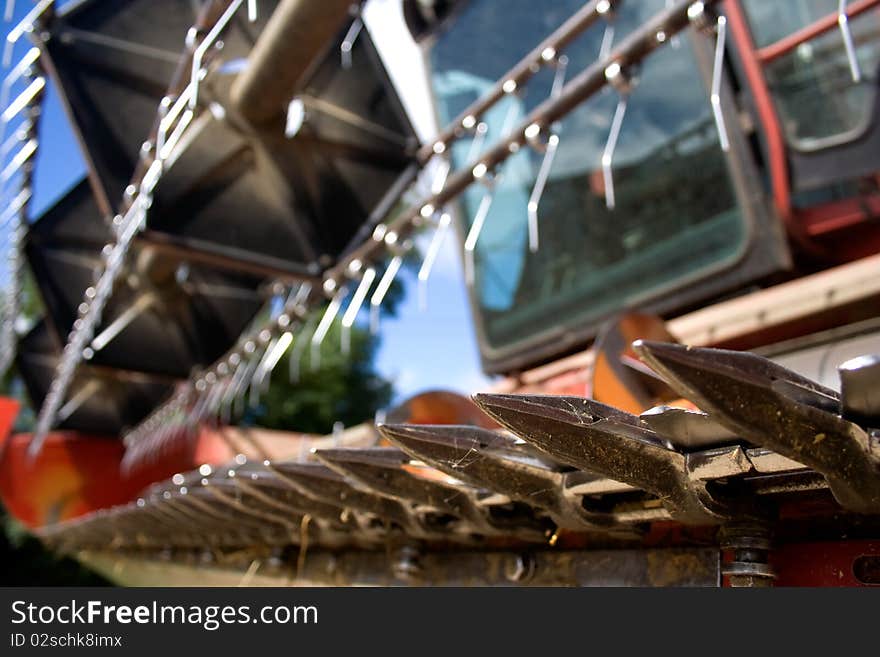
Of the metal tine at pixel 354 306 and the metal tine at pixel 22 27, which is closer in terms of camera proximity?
the metal tine at pixel 22 27

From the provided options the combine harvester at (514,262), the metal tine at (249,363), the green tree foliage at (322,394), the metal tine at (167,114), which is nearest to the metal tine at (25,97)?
the combine harvester at (514,262)

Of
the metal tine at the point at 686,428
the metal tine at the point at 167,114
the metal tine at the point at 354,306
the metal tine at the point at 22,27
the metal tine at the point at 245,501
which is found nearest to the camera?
the metal tine at the point at 686,428

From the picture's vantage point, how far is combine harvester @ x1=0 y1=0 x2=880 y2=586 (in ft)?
2.92

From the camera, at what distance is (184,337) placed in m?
4.15

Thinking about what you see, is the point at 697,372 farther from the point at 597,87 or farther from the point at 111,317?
the point at 111,317

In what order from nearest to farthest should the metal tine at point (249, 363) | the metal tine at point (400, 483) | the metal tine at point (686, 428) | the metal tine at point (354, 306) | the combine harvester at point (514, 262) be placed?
the metal tine at point (686, 428) → the combine harvester at point (514, 262) → the metal tine at point (400, 483) → the metal tine at point (354, 306) → the metal tine at point (249, 363)

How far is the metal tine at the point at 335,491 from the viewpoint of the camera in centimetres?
132

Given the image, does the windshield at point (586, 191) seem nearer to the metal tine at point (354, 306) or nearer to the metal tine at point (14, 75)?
the metal tine at point (354, 306)

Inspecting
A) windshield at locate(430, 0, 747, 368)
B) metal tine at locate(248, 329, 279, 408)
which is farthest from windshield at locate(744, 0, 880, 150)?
metal tine at locate(248, 329, 279, 408)

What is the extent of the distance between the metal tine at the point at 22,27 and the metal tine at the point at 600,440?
2.28 metres

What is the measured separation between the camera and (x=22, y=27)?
2438 mm

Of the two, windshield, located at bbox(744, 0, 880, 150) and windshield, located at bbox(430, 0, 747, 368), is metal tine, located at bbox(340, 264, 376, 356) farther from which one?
windshield, located at bbox(744, 0, 880, 150)

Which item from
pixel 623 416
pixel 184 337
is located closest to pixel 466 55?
pixel 184 337

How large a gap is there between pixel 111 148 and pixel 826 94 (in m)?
2.11
